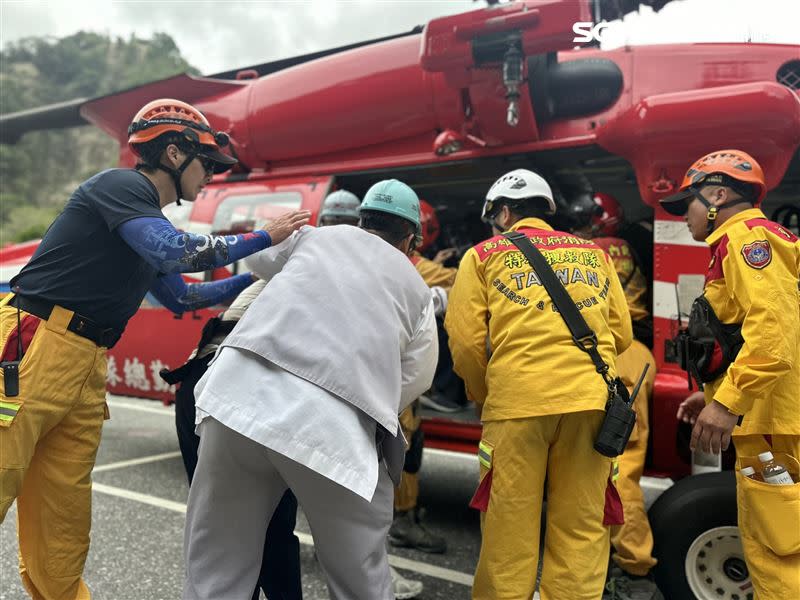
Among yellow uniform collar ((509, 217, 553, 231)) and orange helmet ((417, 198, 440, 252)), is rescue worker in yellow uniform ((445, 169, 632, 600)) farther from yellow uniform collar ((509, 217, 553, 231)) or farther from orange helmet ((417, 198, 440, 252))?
orange helmet ((417, 198, 440, 252))

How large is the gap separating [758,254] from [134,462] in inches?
200

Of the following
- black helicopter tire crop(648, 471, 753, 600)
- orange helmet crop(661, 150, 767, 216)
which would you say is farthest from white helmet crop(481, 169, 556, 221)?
black helicopter tire crop(648, 471, 753, 600)

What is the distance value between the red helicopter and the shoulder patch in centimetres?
86

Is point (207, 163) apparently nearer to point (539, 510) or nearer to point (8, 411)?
point (8, 411)

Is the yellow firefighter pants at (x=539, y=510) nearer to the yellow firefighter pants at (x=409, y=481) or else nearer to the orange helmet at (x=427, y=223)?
the yellow firefighter pants at (x=409, y=481)

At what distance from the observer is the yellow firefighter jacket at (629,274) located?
3479mm

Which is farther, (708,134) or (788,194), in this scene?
(788,194)

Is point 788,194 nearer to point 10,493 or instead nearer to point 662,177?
point 662,177

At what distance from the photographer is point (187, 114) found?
243cm

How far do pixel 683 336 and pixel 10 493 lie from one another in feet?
8.33

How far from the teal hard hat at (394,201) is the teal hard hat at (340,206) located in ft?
5.35

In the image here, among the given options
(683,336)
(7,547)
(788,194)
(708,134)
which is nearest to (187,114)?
(683,336)

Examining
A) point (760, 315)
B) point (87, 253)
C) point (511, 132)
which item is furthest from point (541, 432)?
point (511, 132)

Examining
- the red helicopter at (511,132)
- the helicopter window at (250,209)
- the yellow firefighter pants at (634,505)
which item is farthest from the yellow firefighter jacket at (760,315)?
the helicopter window at (250,209)
